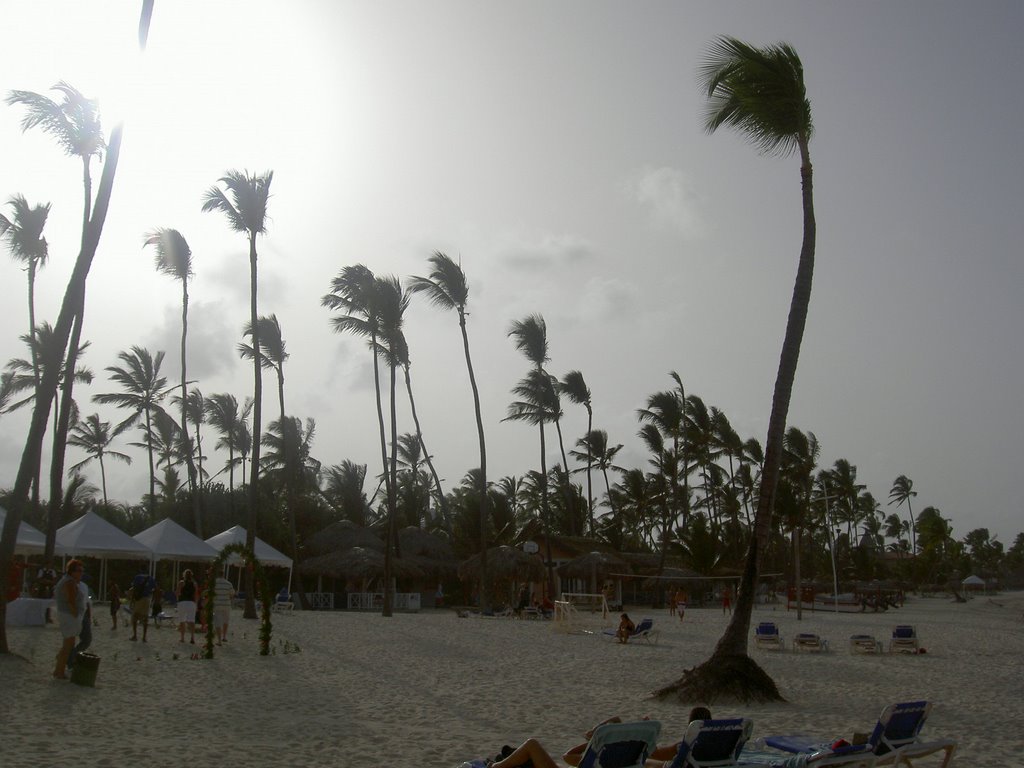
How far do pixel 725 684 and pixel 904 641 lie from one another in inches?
395

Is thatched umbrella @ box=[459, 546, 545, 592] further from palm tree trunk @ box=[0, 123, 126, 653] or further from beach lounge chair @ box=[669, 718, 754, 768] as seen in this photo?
beach lounge chair @ box=[669, 718, 754, 768]

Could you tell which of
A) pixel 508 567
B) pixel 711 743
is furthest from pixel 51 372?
pixel 508 567

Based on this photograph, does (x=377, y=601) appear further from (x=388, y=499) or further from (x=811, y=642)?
(x=811, y=642)

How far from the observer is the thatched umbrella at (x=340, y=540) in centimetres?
3978

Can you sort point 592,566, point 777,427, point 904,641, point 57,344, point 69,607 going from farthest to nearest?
1. point 592,566
2. point 904,641
3. point 57,344
4. point 777,427
5. point 69,607

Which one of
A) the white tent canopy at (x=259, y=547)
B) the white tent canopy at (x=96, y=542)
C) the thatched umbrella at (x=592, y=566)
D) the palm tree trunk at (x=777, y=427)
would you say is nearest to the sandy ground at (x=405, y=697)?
the palm tree trunk at (x=777, y=427)

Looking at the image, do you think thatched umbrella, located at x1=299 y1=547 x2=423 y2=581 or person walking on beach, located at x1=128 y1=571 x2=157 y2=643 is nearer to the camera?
person walking on beach, located at x1=128 y1=571 x2=157 y2=643

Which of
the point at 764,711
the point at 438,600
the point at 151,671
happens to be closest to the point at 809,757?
the point at 764,711

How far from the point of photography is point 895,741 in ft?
21.3

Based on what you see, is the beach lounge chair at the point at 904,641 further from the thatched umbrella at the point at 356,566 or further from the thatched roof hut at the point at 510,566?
the thatched umbrella at the point at 356,566

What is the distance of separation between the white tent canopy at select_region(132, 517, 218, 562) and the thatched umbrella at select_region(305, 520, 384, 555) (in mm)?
11675

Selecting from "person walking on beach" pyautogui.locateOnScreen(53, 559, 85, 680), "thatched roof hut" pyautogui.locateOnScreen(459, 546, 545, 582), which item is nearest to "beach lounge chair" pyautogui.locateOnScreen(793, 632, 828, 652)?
"person walking on beach" pyautogui.locateOnScreen(53, 559, 85, 680)

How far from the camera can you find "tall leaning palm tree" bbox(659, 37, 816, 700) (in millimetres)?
11938

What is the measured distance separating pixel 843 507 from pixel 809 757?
277 ft
